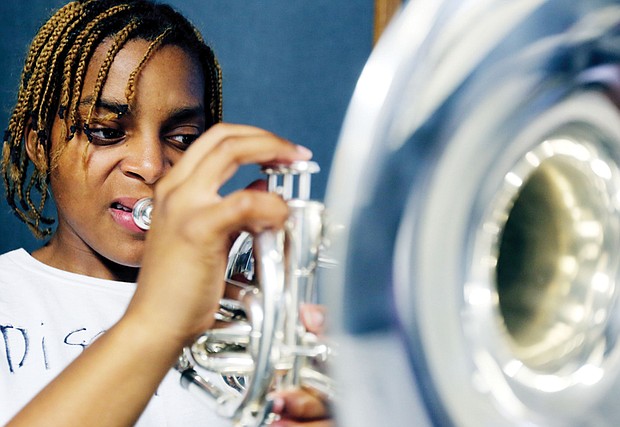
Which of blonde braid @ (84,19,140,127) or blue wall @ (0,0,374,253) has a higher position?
blue wall @ (0,0,374,253)

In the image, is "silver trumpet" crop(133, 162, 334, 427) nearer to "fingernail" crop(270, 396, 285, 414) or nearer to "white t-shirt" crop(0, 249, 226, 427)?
"fingernail" crop(270, 396, 285, 414)

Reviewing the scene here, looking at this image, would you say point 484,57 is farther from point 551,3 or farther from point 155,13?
point 155,13

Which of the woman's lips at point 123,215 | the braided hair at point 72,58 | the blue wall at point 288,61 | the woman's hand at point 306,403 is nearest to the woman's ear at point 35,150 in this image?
the braided hair at point 72,58

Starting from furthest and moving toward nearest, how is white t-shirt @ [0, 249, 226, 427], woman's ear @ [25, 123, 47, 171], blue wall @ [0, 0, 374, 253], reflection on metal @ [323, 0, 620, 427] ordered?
blue wall @ [0, 0, 374, 253]
woman's ear @ [25, 123, 47, 171]
white t-shirt @ [0, 249, 226, 427]
reflection on metal @ [323, 0, 620, 427]

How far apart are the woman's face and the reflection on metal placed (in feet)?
1.49

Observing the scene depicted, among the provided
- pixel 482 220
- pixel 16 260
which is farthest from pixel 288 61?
pixel 482 220

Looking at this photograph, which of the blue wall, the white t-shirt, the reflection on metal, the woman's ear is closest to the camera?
the reflection on metal

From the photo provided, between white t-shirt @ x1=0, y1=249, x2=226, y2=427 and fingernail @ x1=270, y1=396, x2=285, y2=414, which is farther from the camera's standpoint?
white t-shirt @ x1=0, y1=249, x2=226, y2=427

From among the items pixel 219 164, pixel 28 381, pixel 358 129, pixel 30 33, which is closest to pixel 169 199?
pixel 219 164

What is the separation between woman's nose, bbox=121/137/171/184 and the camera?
0.83 metres

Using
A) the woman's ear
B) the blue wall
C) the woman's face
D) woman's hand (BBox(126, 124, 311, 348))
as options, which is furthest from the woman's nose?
the blue wall

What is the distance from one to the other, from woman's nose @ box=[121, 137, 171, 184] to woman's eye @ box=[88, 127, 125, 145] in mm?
15

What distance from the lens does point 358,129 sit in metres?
0.37

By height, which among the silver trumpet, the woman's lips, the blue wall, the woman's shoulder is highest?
the blue wall
